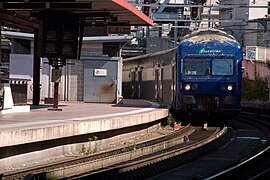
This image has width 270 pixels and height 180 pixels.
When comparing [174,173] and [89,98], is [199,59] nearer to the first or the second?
[89,98]

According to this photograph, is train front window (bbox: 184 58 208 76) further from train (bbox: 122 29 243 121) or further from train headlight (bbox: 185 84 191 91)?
train headlight (bbox: 185 84 191 91)

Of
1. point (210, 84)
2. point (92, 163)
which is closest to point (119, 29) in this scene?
point (210, 84)

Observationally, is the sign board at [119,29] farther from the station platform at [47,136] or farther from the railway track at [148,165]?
the railway track at [148,165]

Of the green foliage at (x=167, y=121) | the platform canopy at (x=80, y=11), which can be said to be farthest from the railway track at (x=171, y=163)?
the green foliage at (x=167, y=121)

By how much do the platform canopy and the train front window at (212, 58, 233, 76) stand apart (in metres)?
2.87

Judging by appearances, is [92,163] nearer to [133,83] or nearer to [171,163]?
[171,163]

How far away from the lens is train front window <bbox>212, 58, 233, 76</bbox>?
2116 cm

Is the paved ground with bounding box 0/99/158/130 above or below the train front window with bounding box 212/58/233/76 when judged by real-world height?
below

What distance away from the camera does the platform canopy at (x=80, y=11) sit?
16.5 meters

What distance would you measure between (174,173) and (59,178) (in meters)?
2.71

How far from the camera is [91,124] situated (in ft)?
47.1

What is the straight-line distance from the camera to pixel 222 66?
21203 mm

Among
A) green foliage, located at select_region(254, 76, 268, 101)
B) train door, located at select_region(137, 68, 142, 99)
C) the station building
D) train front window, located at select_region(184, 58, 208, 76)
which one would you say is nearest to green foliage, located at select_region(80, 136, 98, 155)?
train front window, located at select_region(184, 58, 208, 76)

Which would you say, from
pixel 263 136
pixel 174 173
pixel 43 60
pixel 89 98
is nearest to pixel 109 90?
pixel 89 98
